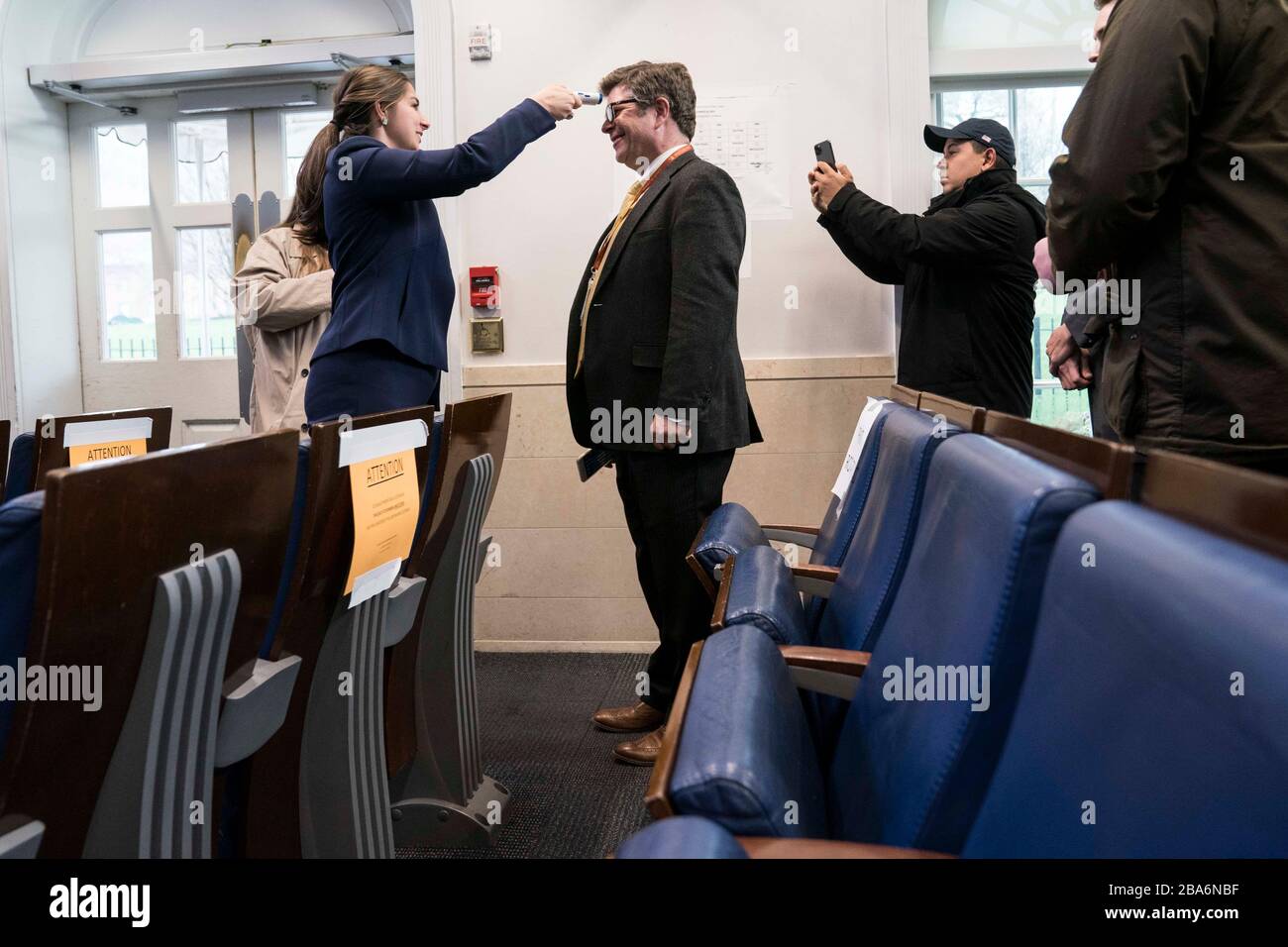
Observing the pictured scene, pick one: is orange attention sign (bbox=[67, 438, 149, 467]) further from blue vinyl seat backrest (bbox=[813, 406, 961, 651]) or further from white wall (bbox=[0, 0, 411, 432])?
white wall (bbox=[0, 0, 411, 432])

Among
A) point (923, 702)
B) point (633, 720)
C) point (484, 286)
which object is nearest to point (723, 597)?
point (923, 702)

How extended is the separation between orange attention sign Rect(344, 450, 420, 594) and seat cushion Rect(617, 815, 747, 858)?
2.20ft

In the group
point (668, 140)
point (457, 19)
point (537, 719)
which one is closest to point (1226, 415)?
point (668, 140)

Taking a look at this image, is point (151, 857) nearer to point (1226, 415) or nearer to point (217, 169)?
point (1226, 415)

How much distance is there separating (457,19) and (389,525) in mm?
2845

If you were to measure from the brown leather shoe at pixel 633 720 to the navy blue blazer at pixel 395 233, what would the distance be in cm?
111

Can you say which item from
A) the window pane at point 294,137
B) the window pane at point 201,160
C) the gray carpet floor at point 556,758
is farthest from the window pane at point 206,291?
the gray carpet floor at point 556,758

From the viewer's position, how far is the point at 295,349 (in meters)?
2.68

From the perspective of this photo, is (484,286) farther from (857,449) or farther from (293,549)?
(293,549)

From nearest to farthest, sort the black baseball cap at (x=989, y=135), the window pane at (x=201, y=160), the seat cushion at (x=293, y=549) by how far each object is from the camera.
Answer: the seat cushion at (x=293, y=549) < the black baseball cap at (x=989, y=135) < the window pane at (x=201, y=160)

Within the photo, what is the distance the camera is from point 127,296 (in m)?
4.05

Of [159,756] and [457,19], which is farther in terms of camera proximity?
[457,19]

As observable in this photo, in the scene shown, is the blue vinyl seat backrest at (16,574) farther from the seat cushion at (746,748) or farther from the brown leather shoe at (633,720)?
the brown leather shoe at (633,720)

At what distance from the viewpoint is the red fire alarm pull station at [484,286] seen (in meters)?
3.56
